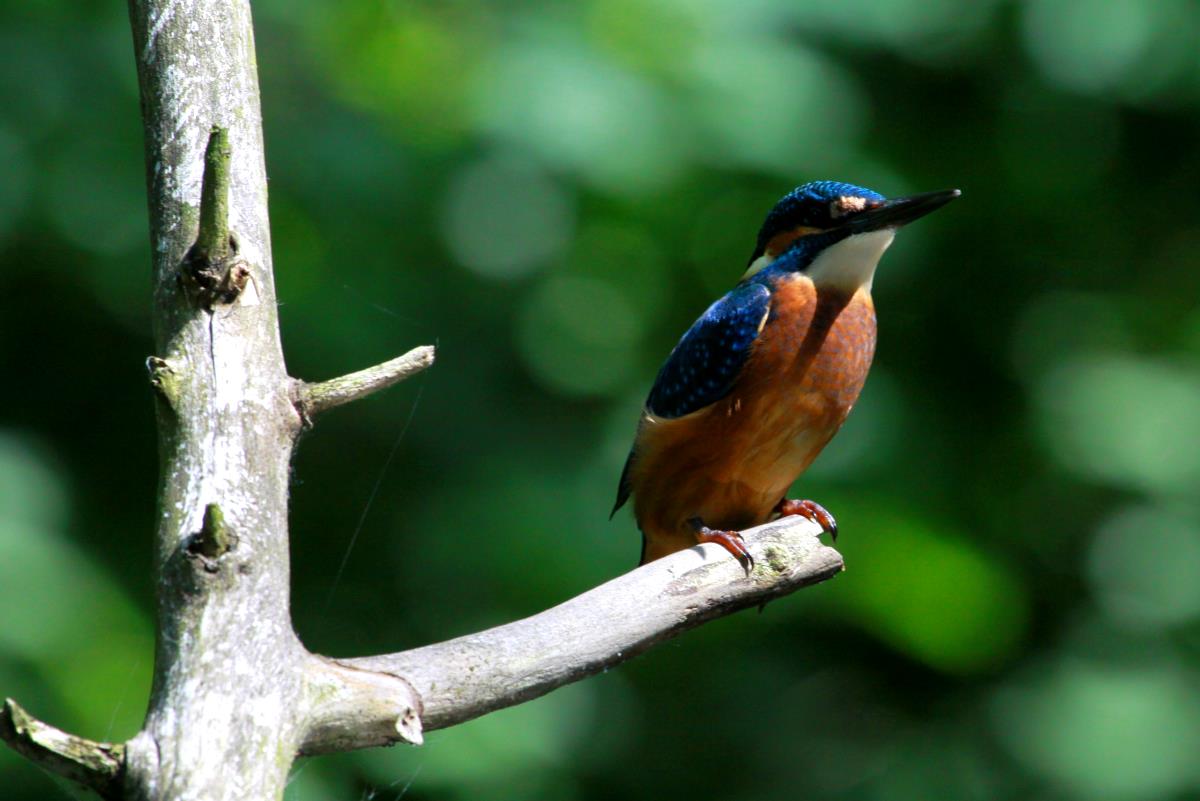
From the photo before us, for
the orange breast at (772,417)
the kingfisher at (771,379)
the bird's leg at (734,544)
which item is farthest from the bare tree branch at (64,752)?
the orange breast at (772,417)

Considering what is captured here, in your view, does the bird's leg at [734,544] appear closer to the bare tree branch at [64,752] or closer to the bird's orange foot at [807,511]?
the bird's orange foot at [807,511]

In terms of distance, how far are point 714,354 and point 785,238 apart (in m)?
0.46

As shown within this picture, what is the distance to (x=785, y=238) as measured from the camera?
3248 mm

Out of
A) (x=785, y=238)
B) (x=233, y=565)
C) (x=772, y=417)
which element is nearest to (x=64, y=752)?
(x=233, y=565)

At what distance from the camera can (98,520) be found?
4.18m

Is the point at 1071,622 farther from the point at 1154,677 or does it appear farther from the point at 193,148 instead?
the point at 193,148

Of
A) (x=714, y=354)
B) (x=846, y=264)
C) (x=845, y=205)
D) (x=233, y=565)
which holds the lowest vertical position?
(x=233, y=565)

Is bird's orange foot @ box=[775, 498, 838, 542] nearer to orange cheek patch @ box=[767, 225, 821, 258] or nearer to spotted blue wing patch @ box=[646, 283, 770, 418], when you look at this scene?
spotted blue wing patch @ box=[646, 283, 770, 418]

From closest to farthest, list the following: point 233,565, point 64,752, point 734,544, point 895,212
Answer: point 64,752
point 233,565
point 734,544
point 895,212

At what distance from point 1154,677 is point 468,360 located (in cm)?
265

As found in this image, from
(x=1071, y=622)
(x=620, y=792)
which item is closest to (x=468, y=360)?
(x=620, y=792)

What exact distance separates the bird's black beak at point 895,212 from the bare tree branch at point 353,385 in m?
1.35

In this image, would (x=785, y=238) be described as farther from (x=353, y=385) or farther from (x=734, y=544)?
(x=353, y=385)

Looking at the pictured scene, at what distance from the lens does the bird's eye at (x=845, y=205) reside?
118 inches
